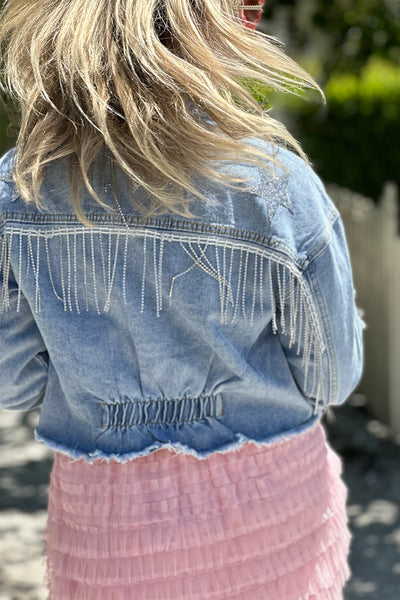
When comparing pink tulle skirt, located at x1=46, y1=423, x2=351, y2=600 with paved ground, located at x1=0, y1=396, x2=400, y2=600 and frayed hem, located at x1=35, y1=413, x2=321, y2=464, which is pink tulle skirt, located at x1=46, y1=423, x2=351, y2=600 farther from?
paved ground, located at x1=0, y1=396, x2=400, y2=600

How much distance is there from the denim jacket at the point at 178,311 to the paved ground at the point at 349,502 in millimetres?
2080

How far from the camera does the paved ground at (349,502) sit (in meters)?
3.38

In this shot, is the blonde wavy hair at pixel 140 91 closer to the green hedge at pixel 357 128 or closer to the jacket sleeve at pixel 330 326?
the jacket sleeve at pixel 330 326

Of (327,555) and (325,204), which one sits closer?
(325,204)

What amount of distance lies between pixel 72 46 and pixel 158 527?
879 millimetres

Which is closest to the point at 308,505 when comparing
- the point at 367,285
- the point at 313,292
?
the point at 313,292

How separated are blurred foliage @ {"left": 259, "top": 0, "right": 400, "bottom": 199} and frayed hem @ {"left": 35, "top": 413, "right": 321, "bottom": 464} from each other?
3.56m

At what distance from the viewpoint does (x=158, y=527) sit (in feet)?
4.82

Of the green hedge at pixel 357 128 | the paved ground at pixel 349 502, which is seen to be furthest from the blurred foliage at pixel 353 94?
the paved ground at pixel 349 502

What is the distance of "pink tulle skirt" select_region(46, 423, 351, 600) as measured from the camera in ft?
4.81

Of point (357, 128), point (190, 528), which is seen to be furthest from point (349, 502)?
point (190, 528)

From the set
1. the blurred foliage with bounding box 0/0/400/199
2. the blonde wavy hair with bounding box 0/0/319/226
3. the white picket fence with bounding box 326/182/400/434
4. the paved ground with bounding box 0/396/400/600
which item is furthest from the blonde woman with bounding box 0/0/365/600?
the blurred foliage with bounding box 0/0/400/199

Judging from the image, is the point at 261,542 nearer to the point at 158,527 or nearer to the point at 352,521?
the point at 158,527

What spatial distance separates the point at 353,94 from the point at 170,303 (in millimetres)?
4491
